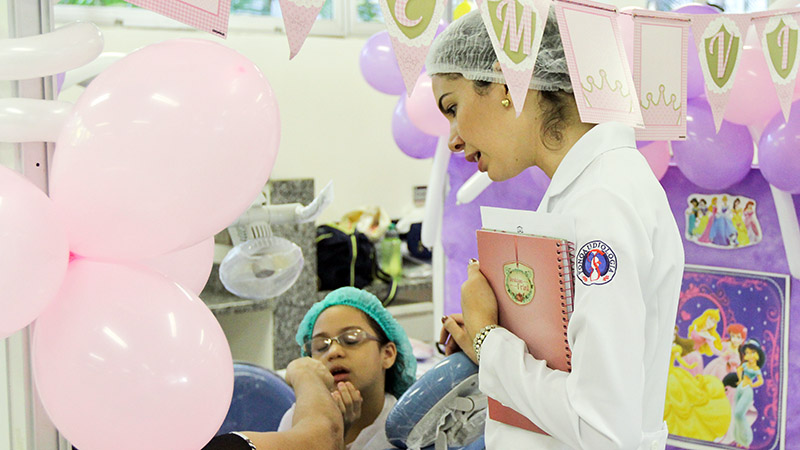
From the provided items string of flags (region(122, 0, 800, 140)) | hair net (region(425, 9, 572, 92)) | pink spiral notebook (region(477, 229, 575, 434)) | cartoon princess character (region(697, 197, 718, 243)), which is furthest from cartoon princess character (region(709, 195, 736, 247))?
pink spiral notebook (region(477, 229, 575, 434))

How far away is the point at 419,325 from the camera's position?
14.4 ft

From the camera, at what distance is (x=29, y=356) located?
3.64 ft

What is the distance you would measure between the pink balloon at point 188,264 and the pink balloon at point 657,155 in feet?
4.87

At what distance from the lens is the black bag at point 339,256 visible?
12.9 feet

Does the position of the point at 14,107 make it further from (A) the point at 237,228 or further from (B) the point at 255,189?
(A) the point at 237,228

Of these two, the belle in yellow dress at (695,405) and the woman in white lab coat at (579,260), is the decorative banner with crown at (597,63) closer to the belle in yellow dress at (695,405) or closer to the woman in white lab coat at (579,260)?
the woman in white lab coat at (579,260)

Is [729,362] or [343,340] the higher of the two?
[343,340]

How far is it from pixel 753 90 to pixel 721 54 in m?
0.39

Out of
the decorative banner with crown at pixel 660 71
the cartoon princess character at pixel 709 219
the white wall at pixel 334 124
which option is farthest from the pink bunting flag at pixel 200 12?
the white wall at pixel 334 124

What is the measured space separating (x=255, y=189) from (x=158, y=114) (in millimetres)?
148

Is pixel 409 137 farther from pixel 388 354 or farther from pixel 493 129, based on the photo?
pixel 493 129

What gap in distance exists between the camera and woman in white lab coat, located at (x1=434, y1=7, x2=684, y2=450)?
1.03m

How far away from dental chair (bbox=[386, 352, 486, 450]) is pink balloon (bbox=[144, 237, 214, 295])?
0.52 m

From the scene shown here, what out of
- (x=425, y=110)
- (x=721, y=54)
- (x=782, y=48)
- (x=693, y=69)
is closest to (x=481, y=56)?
(x=721, y=54)
